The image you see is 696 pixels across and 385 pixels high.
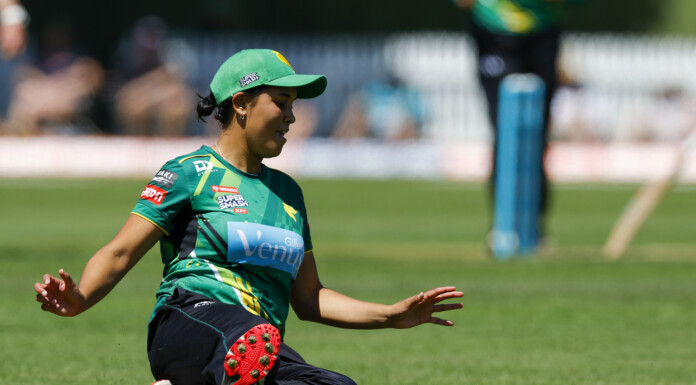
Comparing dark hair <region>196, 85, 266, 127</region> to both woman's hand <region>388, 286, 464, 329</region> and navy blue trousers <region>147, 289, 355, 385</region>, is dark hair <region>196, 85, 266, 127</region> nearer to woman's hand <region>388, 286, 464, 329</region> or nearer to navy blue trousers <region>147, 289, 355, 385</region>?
navy blue trousers <region>147, 289, 355, 385</region>

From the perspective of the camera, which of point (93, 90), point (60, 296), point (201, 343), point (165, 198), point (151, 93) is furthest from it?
point (93, 90)

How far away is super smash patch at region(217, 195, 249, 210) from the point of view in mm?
5004

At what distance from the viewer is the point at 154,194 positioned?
16.1 ft

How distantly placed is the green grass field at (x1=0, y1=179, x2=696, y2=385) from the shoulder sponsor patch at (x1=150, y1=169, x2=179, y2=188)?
159 cm

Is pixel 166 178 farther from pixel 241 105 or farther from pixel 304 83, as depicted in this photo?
pixel 304 83

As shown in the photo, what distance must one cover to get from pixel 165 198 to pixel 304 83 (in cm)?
63

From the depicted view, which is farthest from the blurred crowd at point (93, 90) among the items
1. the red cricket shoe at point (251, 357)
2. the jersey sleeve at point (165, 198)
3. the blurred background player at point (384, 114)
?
the red cricket shoe at point (251, 357)

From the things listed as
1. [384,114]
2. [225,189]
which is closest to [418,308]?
[225,189]

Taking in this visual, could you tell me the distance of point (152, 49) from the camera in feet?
91.5

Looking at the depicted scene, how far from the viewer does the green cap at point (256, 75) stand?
502cm

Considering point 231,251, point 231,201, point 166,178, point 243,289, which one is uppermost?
point 166,178

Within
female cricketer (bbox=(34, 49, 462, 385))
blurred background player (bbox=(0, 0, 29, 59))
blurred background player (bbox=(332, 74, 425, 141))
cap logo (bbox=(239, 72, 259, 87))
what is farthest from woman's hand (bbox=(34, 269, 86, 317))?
blurred background player (bbox=(332, 74, 425, 141))

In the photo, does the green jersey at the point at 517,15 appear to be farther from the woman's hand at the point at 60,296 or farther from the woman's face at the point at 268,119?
the woman's hand at the point at 60,296

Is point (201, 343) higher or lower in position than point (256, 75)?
lower
